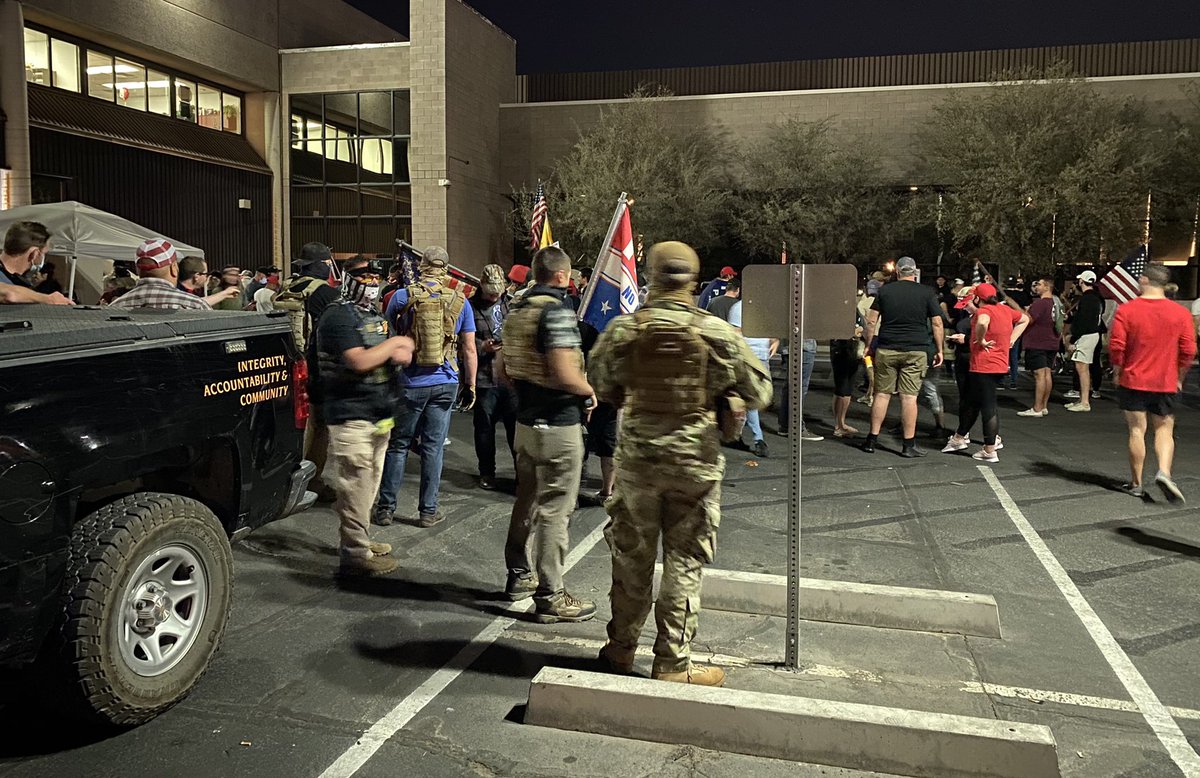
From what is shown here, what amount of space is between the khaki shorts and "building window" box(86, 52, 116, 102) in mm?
23584

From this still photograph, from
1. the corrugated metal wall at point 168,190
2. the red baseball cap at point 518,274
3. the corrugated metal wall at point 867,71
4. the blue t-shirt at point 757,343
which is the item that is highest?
the corrugated metal wall at point 867,71

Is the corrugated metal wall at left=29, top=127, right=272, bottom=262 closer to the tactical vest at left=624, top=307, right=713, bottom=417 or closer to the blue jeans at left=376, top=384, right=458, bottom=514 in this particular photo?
the blue jeans at left=376, top=384, right=458, bottom=514

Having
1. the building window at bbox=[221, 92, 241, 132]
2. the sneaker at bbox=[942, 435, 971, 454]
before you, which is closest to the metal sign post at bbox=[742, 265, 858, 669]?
the sneaker at bbox=[942, 435, 971, 454]

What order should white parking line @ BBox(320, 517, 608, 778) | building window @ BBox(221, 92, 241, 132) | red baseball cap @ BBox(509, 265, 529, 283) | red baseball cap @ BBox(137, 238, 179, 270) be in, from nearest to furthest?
Answer: 1. white parking line @ BBox(320, 517, 608, 778)
2. red baseball cap @ BBox(137, 238, 179, 270)
3. red baseball cap @ BBox(509, 265, 529, 283)
4. building window @ BBox(221, 92, 241, 132)

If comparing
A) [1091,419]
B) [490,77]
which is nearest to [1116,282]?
[1091,419]

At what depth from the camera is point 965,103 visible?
29.9 m

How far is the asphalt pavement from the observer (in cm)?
363

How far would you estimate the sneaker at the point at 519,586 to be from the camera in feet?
17.5

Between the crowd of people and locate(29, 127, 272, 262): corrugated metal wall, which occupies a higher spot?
locate(29, 127, 272, 262): corrugated metal wall

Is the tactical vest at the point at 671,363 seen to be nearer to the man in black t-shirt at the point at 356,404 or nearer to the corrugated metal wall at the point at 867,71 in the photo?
the man in black t-shirt at the point at 356,404

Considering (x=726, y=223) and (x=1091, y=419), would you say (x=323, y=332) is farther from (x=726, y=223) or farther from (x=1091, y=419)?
(x=726, y=223)

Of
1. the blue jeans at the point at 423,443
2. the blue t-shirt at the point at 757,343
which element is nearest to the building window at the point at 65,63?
the blue t-shirt at the point at 757,343

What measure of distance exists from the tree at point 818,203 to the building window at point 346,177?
1206 cm

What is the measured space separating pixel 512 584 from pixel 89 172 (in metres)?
23.2
